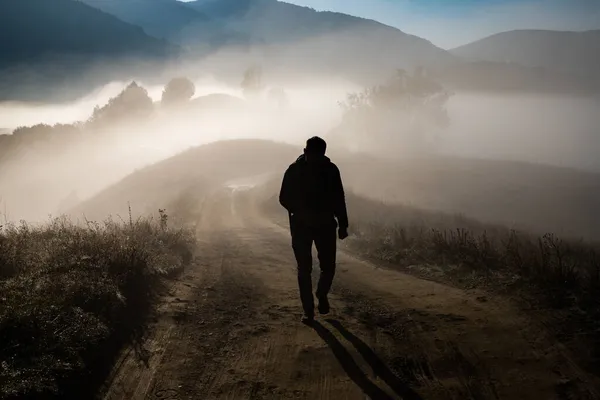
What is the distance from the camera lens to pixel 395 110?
8138cm

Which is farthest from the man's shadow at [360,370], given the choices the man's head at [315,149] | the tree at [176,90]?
the tree at [176,90]

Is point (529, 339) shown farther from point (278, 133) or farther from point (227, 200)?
point (278, 133)

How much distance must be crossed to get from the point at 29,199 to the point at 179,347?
8907 centimetres

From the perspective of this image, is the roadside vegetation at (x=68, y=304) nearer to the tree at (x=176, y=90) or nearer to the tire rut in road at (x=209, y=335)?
the tire rut in road at (x=209, y=335)

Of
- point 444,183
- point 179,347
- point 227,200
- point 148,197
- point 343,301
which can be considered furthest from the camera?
point 444,183

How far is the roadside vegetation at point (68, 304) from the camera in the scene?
419cm

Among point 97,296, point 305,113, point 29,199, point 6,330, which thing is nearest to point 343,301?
point 97,296

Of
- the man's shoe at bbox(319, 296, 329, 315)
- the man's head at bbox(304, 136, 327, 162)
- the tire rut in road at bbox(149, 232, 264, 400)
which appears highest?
the man's head at bbox(304, 136, 327, 162)

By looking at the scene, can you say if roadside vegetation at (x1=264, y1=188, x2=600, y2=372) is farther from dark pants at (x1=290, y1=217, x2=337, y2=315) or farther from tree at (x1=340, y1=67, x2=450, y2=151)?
tree at (x1=340, y1=67, x2=450, y2=151)

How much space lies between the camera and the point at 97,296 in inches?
234

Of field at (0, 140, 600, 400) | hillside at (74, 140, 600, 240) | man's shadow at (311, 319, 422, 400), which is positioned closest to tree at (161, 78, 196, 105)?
hillside at (74, 140, 600, 240)

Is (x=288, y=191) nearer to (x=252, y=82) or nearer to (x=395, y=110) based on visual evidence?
(x=395, y=110)

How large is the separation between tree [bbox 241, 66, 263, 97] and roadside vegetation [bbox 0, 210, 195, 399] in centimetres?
11828

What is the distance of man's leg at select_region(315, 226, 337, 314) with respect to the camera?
235 inches
